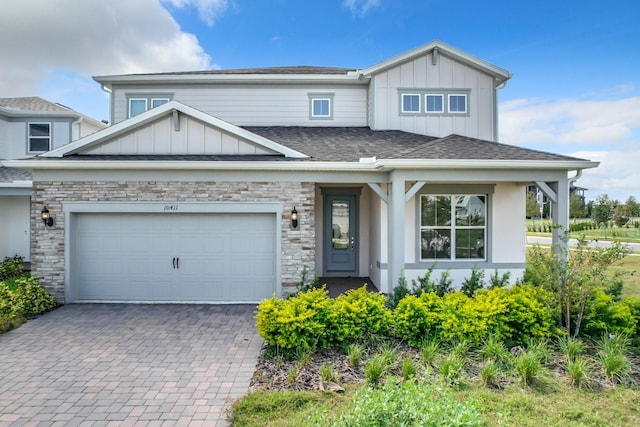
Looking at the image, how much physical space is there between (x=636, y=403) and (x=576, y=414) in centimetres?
93

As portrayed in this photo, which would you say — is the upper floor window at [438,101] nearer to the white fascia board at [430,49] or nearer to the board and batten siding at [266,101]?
the white fascia board at [430,49]

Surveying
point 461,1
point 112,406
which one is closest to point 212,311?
point 112,406

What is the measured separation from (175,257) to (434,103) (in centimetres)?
883

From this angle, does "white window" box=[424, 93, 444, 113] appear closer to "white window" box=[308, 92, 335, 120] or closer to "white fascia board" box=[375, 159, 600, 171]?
"white window" box=[308, 92, 335, 120]

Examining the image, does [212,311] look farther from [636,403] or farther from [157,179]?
[636,403]

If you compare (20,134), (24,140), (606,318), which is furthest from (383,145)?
(20,134)

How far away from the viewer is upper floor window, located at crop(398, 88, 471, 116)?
36.3 feet

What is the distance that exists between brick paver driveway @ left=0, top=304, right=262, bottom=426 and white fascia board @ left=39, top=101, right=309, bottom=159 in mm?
3739

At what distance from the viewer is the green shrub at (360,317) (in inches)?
219

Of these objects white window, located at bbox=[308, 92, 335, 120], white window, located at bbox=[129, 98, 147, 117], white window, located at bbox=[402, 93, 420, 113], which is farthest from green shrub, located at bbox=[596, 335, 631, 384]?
white window, located at bbox=[129, 98, 147, 117]

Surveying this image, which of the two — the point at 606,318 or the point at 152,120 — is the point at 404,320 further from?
the point at 152,120

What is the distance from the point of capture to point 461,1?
47.1ft

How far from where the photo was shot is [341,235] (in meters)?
10.9

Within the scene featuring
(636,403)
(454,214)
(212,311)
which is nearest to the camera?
(636,403)
